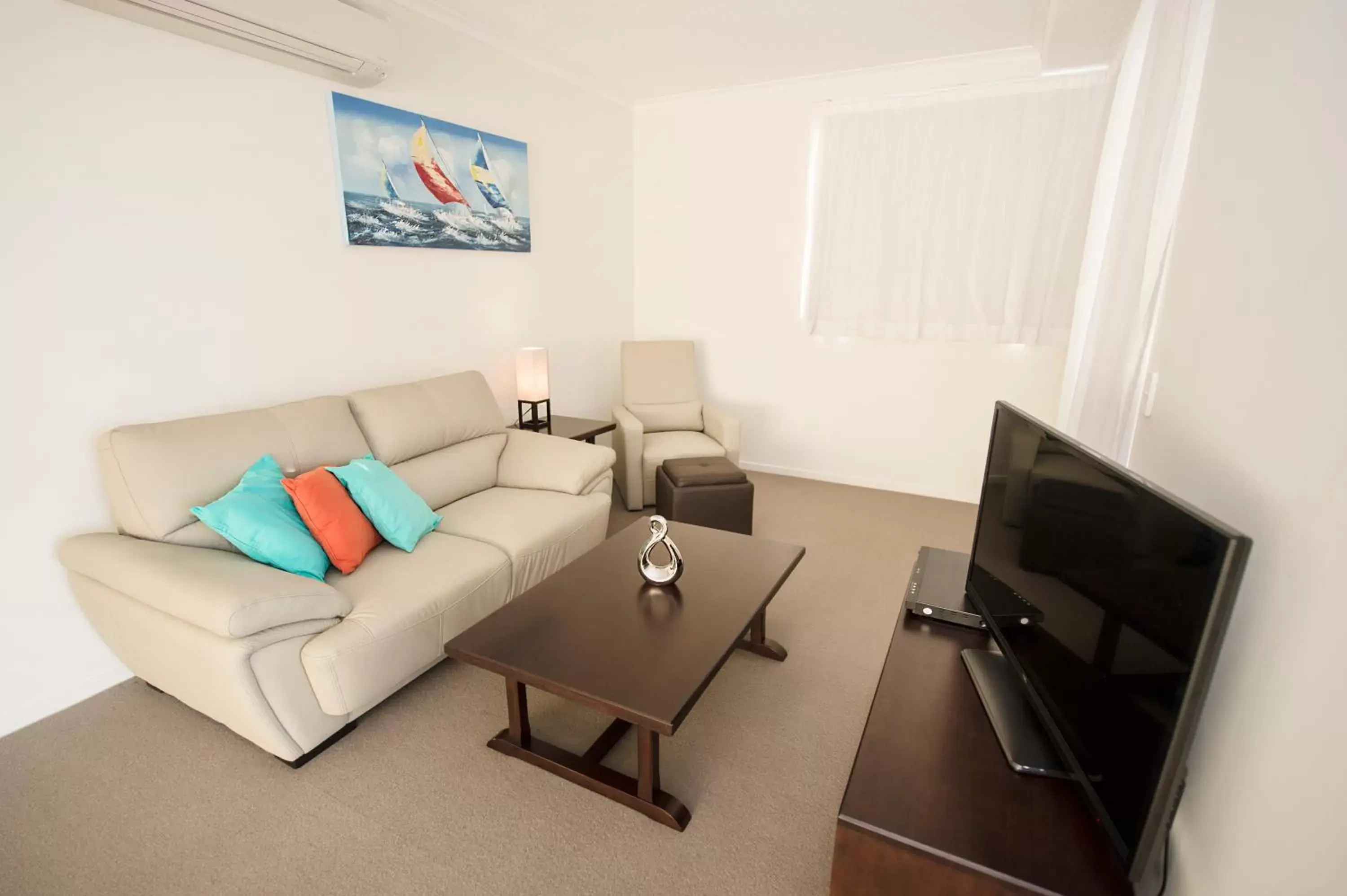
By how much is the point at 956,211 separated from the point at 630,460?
2.56 m

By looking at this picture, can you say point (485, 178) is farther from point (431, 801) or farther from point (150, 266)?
point (431, 801)

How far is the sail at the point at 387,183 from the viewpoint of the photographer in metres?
2.95

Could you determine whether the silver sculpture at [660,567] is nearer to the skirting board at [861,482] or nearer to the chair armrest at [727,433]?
the chair armrest at [727,433]

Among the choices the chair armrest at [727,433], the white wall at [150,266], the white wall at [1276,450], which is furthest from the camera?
the chair armrest at [727,433]

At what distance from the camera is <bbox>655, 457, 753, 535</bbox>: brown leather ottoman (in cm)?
335

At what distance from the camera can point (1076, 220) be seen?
142 inches

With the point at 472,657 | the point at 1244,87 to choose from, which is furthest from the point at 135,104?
the point at 1244,87

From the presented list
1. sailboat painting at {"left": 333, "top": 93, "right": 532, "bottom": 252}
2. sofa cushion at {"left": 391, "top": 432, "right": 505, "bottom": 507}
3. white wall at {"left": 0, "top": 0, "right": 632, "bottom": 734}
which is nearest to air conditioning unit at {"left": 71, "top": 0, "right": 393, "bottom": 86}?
white wall at {"left": 0, "top": 0, "right": 632, "bottom": 734}

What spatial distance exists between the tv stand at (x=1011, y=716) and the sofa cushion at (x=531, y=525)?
159cm

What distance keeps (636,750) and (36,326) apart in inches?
92.3

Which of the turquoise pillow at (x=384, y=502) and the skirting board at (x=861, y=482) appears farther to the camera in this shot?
the skirting board at (x=861, y=482)

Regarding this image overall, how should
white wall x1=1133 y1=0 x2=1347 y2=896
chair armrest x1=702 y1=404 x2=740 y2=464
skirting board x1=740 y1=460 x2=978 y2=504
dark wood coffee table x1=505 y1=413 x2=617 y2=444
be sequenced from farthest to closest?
skirting board x1=740 y1=460 x2=978 y2=504, chair armrest x1=702 y1=404 x2=740 y2=464, dark wood coffee table x1=505 y1=413 x2=617 y2=444, white wall x1=1133 y1=0 x2=1347 y2=896

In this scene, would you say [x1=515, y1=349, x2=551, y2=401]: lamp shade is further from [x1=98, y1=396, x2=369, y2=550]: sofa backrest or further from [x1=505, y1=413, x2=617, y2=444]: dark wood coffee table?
[x1=98, y1=396, x2=369, y2=550]: sofa backrest

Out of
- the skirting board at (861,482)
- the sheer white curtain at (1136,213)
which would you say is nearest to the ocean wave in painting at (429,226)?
the skirting board at (861,482)
